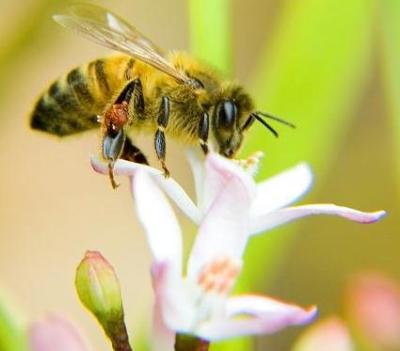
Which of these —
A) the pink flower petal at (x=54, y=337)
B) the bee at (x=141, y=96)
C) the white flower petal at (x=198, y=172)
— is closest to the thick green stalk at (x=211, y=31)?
the bee at (x=141, y=96)

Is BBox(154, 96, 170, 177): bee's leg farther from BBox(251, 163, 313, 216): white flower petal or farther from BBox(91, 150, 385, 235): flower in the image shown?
BBox(251, 163, 313, 216): white flower petal

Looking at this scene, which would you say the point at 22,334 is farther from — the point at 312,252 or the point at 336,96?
the point at 312,252

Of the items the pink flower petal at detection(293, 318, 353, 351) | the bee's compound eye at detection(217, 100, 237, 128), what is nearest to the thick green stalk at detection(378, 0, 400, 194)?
the bee's compound eye at detection(217, 100, 237, 128)

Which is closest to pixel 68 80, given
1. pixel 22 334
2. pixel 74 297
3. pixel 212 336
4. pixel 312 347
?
pixel 22 334

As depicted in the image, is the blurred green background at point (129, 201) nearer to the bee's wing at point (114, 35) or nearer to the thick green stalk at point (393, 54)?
the thick green stalk at point (393, 54)

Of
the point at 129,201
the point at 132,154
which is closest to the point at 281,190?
the point at 132,154
